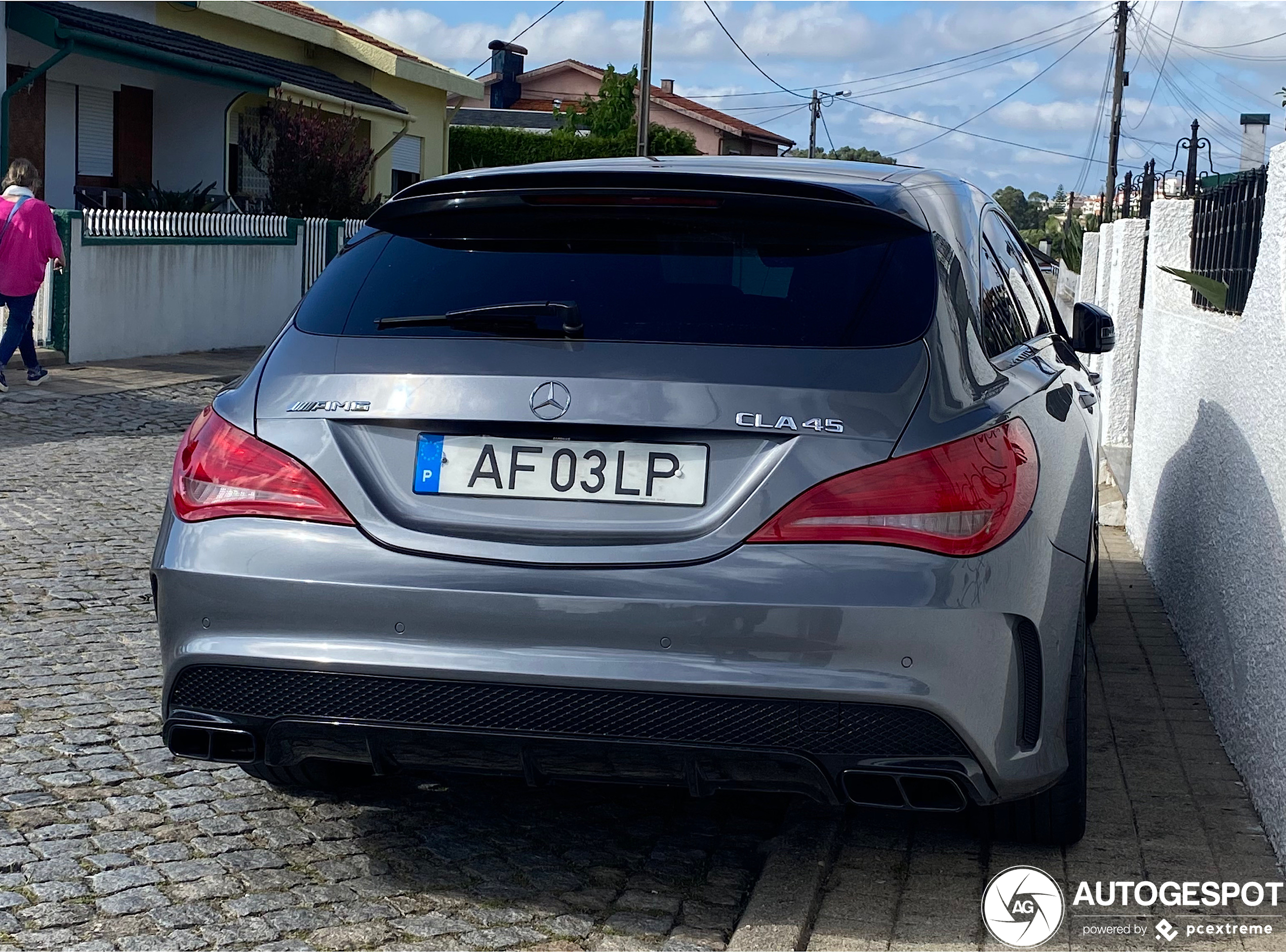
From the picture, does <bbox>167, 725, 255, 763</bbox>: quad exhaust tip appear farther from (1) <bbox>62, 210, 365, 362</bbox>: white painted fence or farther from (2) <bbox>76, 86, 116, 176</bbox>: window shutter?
(2) <bbox>76, 86, 116, 176</bbox>: window shutter

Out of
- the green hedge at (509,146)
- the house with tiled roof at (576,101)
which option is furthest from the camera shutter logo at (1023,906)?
the house with tiled roof at (576,101)

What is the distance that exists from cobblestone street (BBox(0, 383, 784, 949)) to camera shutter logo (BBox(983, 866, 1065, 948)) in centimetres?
57

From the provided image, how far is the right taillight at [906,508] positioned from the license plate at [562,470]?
21 centimetres

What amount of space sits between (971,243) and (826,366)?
0.95 m

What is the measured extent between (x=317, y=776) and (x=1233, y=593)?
2868 mm

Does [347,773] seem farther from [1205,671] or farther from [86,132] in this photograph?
[86,132]

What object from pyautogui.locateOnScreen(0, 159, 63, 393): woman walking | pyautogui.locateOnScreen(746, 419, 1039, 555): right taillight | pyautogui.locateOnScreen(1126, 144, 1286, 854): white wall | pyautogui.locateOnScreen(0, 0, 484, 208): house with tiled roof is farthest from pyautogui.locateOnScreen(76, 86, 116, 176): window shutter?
pyautogui.locateOnScreen(746, 419, 1039, 555): right taillight

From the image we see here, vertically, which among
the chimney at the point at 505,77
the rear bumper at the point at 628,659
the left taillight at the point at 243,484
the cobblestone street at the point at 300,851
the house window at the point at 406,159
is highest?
the chimney at the point at 505,77

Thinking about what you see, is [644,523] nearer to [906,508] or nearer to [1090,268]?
[906,508]

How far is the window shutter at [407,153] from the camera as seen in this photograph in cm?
3231

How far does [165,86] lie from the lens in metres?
22.7

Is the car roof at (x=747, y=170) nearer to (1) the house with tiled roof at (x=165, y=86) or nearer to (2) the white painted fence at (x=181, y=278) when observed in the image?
(2) the white painted fence at (x=181, y=278)

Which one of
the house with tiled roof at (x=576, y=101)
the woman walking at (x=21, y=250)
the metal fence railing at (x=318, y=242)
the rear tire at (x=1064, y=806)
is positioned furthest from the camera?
the house with tiled roof at (x=576, y=101)

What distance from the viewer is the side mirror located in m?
5.82
